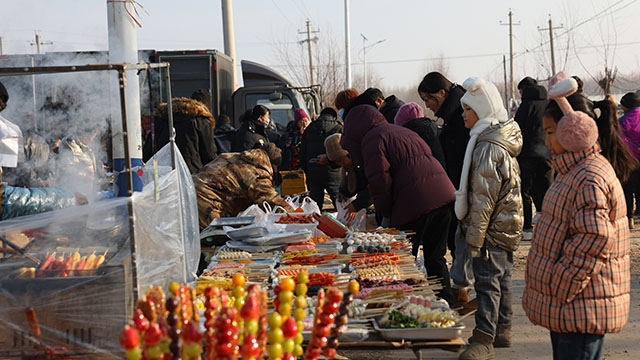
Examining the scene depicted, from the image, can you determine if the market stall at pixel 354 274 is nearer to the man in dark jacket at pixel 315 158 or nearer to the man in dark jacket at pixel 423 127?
the man in dark jacket at pixel 423 127

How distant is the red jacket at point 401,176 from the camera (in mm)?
5320

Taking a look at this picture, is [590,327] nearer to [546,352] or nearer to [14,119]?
[546,352]

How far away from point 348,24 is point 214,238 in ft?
79.7

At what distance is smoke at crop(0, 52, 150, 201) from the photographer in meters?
5.63

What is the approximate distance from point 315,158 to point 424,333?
666 centimetres

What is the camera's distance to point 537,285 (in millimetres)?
3211

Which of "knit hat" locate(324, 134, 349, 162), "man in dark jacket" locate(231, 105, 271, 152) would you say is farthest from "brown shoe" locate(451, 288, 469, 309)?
"man in dark jacket" locate(231, 105, 271, 152)

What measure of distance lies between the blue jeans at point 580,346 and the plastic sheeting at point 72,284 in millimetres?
2046

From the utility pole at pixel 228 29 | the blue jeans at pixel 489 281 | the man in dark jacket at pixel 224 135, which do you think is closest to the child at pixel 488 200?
the blue jeans at pixel 489 281

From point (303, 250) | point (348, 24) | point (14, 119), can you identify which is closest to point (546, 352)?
point (303, 250)

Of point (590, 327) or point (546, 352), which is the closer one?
point (590, 327)

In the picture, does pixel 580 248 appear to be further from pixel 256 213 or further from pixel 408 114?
pixel 408 114

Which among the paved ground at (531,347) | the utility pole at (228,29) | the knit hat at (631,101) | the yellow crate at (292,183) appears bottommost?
the paved ground at (531,347)

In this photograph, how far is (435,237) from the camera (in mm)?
5543
